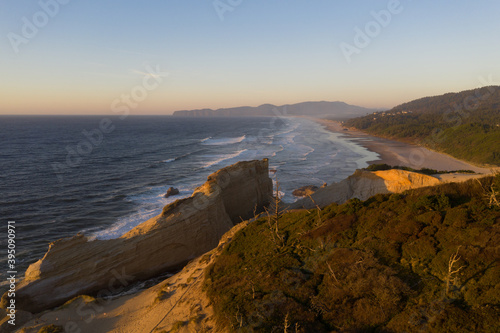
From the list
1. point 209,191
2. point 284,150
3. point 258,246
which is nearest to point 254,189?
point 209,191

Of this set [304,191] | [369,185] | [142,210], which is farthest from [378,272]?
[142,210]

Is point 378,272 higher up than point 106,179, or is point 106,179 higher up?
point 378,272

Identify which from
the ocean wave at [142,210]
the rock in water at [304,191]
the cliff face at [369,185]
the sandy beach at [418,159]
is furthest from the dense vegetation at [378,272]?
the sandy beach at [418,159]

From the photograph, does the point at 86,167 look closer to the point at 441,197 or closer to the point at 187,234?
the point at 187,234

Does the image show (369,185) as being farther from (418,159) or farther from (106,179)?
(418,159)

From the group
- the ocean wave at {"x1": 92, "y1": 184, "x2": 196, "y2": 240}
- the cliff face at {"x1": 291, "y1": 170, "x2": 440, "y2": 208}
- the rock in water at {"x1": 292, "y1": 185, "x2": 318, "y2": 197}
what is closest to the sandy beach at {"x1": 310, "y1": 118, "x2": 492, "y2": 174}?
Answer: the rock in water at {"x1": 292, "y1": 185, "x2": 318, "y2": 197}

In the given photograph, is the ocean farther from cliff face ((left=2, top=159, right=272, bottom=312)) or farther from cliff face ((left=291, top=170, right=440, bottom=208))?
cliff face ((left=291, top=170, right=440, bottom=208))
